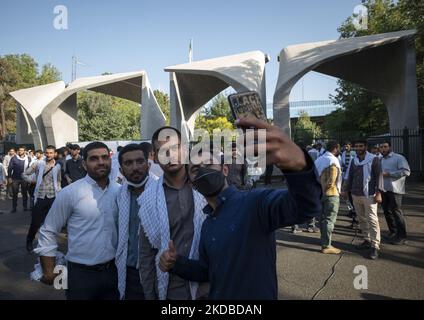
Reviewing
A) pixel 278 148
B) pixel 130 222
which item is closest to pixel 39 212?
pixel 130 222

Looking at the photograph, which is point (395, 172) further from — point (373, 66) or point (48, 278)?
point (373, 66)

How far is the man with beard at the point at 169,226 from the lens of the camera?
2.31m

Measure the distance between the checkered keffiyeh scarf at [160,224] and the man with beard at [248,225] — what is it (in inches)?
14.8

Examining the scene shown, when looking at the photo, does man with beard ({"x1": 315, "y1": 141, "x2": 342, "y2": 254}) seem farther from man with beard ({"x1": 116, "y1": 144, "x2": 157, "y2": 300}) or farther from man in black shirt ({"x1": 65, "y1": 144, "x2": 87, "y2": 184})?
man in black shirt ({"x1": 65, "y1": 144, "x2": 87, "y2": 184})

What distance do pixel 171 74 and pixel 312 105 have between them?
145 feet

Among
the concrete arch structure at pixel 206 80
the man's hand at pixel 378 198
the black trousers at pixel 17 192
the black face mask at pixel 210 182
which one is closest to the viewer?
the black face mask at pixel 210 182

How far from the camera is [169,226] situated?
2.37 meters

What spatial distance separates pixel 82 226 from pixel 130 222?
0.39 m

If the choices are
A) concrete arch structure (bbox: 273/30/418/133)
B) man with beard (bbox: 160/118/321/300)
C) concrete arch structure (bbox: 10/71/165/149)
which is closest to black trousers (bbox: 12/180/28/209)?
man with beard (bbox: 160/118/321/300)

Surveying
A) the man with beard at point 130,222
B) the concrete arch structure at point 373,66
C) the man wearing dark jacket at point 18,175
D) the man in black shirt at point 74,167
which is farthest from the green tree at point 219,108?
the man with beard at point 130,222

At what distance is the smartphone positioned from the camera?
1373mm

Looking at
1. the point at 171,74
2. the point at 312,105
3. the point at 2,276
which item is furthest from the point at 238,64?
the point at 312,105

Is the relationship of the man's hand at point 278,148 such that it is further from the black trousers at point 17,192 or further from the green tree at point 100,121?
the green tree at point 100,121
